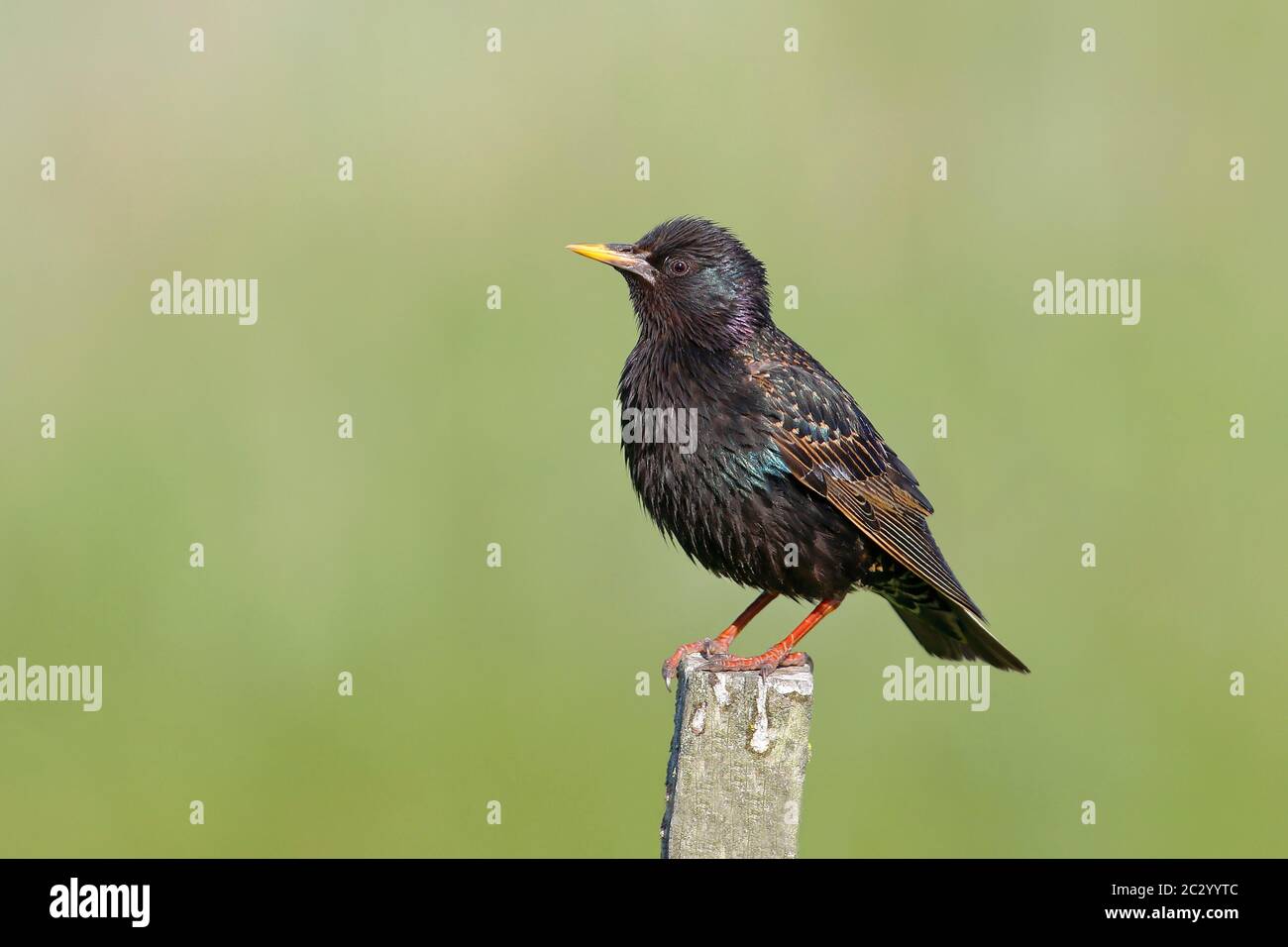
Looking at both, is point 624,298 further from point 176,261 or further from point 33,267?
point 33,267

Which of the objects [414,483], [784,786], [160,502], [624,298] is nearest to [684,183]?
[624,298]

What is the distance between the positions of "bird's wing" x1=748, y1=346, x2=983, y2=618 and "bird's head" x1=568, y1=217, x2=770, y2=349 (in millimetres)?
225

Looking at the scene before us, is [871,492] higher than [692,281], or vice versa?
[692,281]

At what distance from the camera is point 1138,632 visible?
37.4 ft

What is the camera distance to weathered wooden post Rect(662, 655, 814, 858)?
16.9ft

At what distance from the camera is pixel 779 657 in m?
6.69

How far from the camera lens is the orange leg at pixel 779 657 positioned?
6.31m

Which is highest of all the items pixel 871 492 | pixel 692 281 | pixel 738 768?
pixel 692 281

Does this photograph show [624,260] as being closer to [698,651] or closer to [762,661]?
[698,651]

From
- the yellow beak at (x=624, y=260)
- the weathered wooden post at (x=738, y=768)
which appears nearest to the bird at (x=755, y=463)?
the yellow beak at (x=624, y=260)

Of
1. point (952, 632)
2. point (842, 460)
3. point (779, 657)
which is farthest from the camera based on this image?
point (952, 632)

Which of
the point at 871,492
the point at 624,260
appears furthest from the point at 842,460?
the point at 624,260

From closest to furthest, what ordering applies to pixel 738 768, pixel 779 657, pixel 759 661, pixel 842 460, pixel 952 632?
pixel 738 768, pixel 759 661, pixel 779 657, pixel 842 460, pixel 952 632

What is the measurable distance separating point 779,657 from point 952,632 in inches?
44.8
